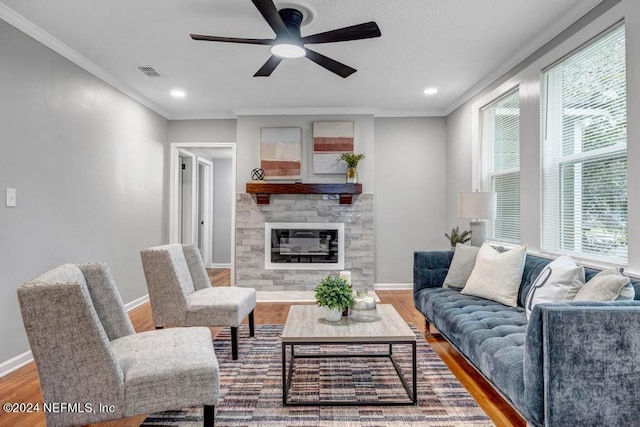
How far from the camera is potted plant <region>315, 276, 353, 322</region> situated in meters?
2.38

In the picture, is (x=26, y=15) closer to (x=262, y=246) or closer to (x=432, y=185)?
(x=262, y=246)

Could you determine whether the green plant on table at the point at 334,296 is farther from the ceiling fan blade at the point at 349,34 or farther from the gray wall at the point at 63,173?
the gray wall at the point at 63,173

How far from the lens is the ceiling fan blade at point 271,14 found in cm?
198

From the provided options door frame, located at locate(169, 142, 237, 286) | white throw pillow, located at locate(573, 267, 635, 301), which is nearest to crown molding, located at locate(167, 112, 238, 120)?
door frame, located at locate(169, 142, 237, 286)

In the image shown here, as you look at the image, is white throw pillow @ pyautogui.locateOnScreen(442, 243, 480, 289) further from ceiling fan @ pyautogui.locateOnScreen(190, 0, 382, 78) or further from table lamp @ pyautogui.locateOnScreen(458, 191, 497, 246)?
ceiling fan @ pyautogui.locateOnScreen(190, 0, 382, 78)

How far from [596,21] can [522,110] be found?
0.92 m

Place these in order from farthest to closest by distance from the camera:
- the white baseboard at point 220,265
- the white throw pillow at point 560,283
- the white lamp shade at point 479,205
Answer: the white baseboard at point 220,265
the white lamp shade at point 479,205
the white throw pillow at point 560,283

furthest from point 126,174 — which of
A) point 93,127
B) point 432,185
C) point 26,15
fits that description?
point 432,185

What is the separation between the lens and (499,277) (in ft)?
9.29

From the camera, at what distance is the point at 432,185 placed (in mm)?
5375

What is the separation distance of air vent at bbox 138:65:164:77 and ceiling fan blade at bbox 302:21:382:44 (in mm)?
1963

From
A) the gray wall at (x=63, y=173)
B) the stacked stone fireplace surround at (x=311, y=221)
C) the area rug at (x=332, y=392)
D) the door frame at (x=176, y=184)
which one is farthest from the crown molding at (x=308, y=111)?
the area rug at (x=332, y=392)

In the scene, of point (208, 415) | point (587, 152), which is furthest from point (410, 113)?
point (208, 415)

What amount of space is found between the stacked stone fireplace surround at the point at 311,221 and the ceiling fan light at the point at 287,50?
2.66 m
